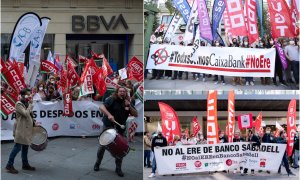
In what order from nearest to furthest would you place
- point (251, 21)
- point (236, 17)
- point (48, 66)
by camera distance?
point (236, 17) < point (251, 21) < point (48, 66)

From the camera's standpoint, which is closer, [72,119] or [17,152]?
[17,152]

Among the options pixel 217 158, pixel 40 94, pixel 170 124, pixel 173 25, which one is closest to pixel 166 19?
pixel 173 25

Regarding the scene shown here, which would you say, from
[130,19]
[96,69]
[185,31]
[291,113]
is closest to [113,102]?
[185,31]

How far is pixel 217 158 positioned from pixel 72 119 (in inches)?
121

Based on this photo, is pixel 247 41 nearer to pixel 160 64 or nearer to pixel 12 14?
pixel 160 64

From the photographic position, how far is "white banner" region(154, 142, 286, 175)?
25.6ft

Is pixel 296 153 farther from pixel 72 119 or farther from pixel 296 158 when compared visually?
pixel 72 119

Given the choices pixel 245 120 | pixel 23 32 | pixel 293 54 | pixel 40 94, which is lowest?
pixel 245 120

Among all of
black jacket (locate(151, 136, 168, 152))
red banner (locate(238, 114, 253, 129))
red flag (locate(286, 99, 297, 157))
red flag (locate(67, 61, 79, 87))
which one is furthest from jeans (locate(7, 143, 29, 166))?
red banner (locate(238, 114, 253, 129))

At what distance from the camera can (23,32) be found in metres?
8.24

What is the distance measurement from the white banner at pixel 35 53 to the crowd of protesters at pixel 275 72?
2.49 metres

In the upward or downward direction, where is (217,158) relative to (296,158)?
upward

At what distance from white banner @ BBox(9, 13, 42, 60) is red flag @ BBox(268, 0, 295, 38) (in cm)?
434

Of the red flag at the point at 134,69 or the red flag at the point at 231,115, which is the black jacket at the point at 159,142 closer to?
the red flag at the point at 231,115
